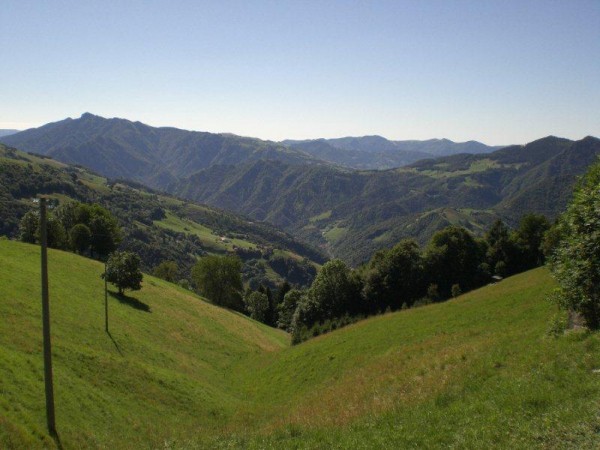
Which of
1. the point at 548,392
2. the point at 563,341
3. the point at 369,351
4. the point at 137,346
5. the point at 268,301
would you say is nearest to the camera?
the point at 548,392

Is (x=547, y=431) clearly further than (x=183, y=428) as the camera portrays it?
No

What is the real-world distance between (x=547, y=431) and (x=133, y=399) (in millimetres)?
25246

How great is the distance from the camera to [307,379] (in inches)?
1452

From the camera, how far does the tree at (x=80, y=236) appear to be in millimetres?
86500

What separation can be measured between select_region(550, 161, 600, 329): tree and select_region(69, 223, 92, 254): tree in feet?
287

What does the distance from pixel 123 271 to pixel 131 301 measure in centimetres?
449

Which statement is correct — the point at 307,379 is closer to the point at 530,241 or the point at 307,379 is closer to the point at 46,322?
the point at 46,322

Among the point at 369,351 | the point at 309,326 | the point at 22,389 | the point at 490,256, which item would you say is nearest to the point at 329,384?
the point at 369,351

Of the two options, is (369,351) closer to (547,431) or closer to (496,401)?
(496,401)

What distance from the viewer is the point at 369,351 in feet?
121

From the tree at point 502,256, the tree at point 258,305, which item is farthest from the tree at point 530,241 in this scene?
the tree at point 258,305

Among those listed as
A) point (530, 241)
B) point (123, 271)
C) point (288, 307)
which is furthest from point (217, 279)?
point (530, 241)

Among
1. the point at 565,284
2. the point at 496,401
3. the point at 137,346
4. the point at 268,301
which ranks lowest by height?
the point at 268,301

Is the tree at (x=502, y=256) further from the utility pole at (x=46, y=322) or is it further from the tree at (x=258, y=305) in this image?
the utility pole at (x=46, y=322)
